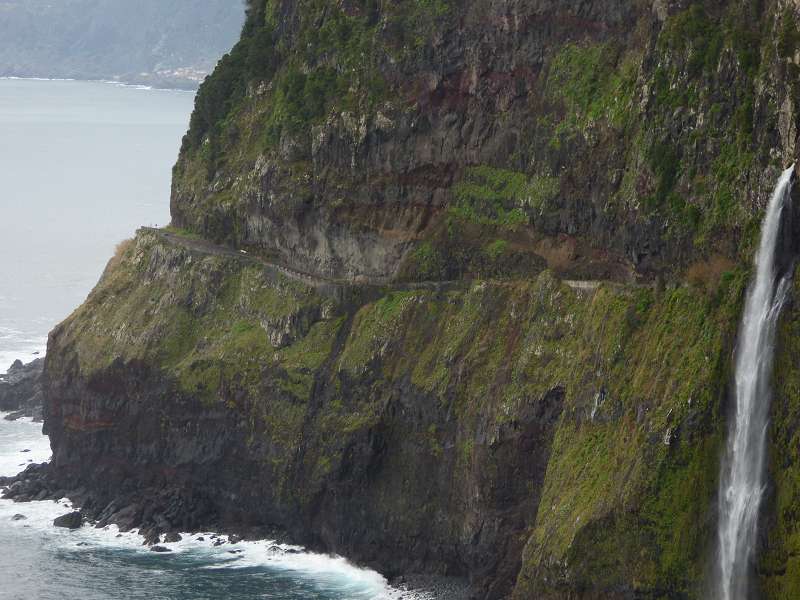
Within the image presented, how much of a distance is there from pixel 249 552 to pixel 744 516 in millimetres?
28951

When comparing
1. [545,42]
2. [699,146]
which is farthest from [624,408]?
[545,42]

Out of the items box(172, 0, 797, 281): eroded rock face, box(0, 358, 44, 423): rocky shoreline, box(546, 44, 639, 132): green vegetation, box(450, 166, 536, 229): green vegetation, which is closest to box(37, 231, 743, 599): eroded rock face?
box(172, 0, 797, 281): eroded rock face

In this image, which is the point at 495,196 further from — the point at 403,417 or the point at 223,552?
the point at 223,552

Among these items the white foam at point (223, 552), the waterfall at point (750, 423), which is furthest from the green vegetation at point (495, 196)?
the waterfall at point (750, 423)

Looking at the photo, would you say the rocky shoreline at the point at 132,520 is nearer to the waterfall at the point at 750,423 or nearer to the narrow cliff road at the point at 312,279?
the narrow cliff road at the point at 312,279

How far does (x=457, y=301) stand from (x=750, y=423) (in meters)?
21.9

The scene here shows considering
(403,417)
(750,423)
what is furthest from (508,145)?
(750,423)

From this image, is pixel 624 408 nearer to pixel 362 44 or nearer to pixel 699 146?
pixel 699 146

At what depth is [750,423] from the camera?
6588 centimetres

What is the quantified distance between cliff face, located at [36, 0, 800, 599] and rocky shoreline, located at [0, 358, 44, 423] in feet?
37.5

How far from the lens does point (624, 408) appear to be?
71.3 meters

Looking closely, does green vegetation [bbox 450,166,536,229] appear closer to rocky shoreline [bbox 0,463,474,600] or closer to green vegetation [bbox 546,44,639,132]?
green vegetation [bbox 546,44,639,132]

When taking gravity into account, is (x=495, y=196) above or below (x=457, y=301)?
above

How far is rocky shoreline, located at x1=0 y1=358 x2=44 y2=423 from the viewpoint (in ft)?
374
